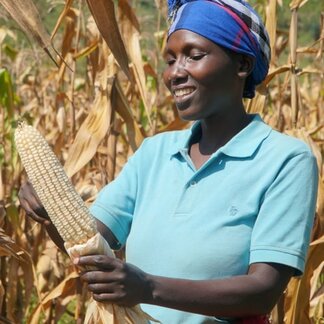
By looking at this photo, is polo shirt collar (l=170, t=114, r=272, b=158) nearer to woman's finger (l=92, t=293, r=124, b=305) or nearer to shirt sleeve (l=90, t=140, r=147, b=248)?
shirt sleeve (l=90, t=140, r=147, b=248)

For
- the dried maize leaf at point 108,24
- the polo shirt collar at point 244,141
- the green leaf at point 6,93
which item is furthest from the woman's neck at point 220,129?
the green leaf at point 6,93

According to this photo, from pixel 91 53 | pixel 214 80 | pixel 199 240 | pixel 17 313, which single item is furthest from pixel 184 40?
pixel 17 313

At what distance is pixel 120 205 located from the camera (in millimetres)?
2146

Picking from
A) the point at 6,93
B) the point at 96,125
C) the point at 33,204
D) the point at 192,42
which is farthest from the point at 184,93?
the point at 6,93

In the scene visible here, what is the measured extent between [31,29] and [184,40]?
0.35 m

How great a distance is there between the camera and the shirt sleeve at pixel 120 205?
2.14m

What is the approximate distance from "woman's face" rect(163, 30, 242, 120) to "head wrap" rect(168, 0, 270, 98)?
0.06 feet

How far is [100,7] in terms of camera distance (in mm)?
2250

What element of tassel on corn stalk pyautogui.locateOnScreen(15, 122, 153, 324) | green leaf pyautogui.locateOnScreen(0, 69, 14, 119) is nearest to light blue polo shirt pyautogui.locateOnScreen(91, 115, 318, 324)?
tassel on corn stalk pyautogui.locateOnScreen(15, 122, 153, 324)

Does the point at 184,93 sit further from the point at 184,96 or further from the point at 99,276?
the point at 99,276

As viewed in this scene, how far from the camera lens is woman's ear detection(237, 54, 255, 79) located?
2.12 m

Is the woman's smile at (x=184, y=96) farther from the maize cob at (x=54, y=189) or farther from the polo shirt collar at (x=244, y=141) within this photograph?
the maize cob at (x=54, y=189)

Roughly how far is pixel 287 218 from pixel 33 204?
0.53 meters

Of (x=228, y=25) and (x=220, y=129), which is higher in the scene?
(x=228, y=25)
